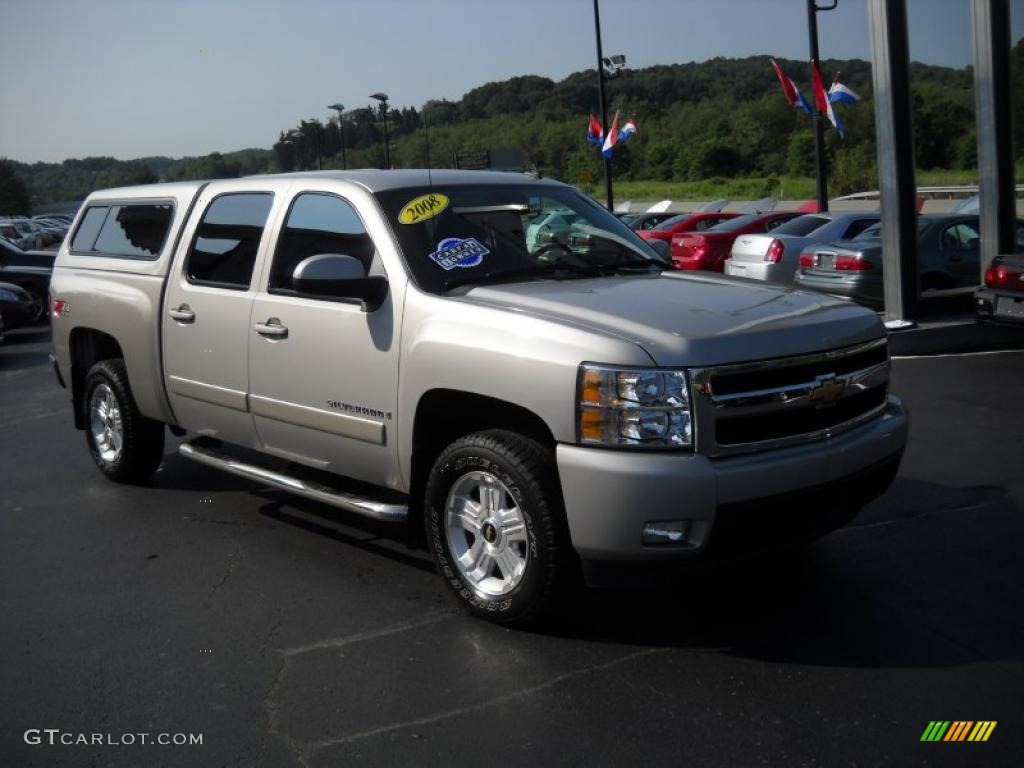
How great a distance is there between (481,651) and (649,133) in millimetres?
89309

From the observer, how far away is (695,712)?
11.9 ft

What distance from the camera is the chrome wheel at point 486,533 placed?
4.28m

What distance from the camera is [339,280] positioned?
4605mm

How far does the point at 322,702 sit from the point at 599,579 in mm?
1094

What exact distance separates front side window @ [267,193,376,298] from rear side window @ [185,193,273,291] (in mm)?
212

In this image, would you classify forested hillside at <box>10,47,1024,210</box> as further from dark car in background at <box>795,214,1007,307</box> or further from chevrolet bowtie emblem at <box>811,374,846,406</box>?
chevrolet bowtie emblem at <box>811,374,846,406</box>

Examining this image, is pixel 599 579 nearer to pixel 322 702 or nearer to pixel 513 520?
pixel 513 520

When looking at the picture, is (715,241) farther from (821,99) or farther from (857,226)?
(821,99)

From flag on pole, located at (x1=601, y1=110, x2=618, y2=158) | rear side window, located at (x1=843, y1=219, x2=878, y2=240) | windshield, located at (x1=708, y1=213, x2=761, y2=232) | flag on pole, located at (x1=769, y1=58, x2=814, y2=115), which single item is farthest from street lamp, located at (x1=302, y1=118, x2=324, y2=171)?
flag on pole, located at (x1=601, y1=110, x2=618, y2=158)

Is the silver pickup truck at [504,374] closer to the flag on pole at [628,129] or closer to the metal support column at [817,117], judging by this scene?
the metal support column at [817,117]

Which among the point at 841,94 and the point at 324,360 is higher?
the point at 841,94

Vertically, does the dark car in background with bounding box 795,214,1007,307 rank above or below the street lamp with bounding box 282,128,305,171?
below

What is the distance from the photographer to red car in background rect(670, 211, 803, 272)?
19.4m

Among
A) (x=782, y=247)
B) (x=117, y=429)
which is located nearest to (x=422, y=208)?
(x=117, y=429)
